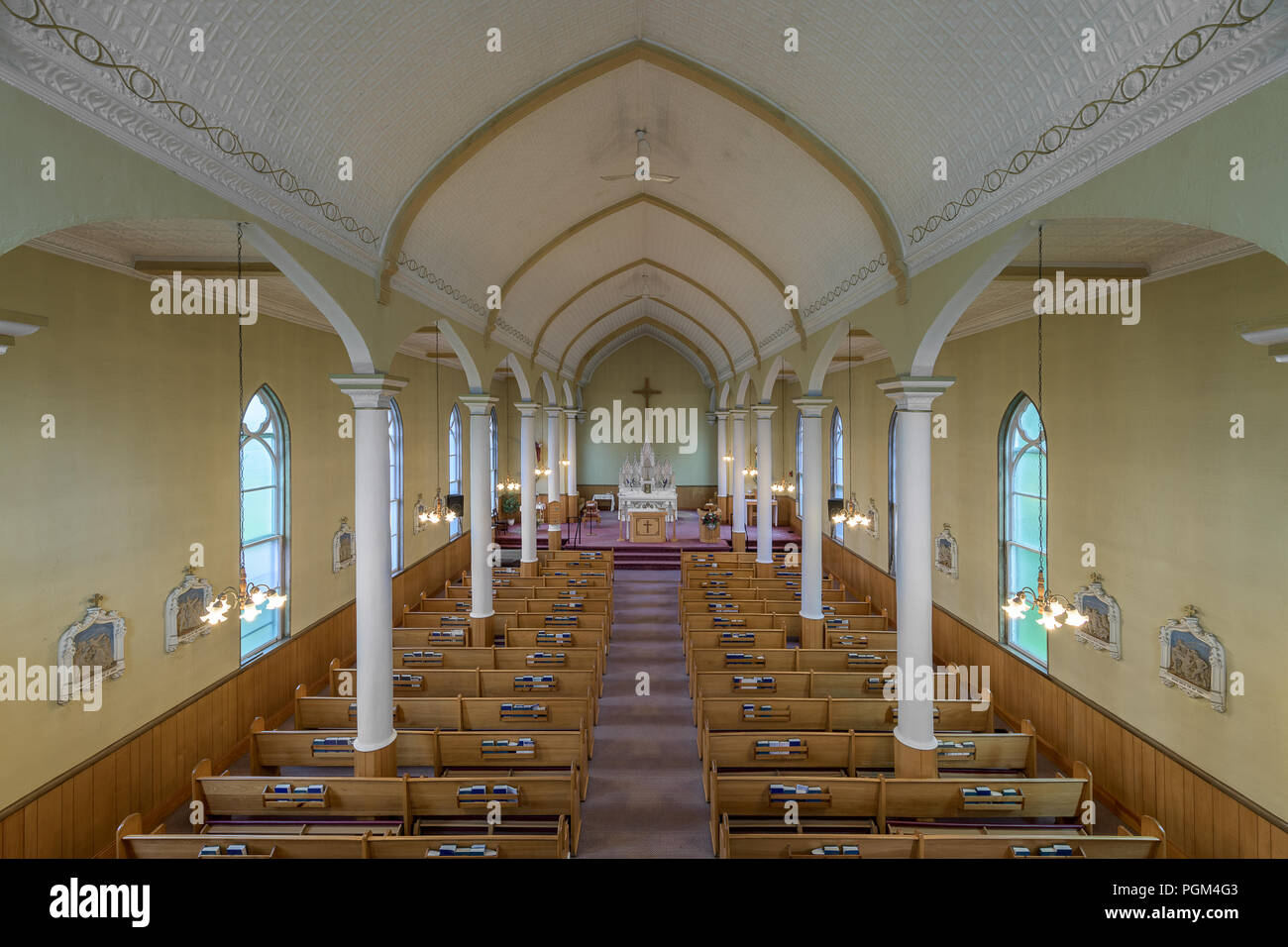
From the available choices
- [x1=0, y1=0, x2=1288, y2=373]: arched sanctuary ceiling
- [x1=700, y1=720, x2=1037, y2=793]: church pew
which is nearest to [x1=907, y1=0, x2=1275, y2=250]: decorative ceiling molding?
[x1=0, y1=0, x2=1288, y2=373]: arched sanctuary ceiling

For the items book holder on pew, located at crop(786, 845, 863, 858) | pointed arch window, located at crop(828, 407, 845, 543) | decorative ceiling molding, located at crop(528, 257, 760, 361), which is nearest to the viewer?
book holder on pew, located at crop(786, 845, 863, 858)

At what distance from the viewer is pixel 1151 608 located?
24.1 feet

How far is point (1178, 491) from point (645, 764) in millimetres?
6870

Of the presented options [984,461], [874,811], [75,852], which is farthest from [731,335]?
[75,852]

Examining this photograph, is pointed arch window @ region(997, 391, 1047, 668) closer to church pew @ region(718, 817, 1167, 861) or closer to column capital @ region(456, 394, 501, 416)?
church pew @ region(718, 817, 1167, 861)

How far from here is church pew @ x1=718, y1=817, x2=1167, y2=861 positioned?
5.20 metres

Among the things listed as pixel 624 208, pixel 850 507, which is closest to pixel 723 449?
pixel 850 507

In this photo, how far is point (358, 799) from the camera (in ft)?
20.9

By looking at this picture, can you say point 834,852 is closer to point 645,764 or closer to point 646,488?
point 645,764

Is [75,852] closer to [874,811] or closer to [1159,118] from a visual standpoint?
[874,811]

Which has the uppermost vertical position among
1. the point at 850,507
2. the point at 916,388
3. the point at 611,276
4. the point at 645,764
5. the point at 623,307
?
the point at 623,307

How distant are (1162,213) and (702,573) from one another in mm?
12370

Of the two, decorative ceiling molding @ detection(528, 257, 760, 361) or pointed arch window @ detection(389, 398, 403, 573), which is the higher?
decorative ceiling molding @ detection(528, 257, 760, 361)

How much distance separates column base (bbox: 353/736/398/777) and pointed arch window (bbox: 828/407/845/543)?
14141mm
